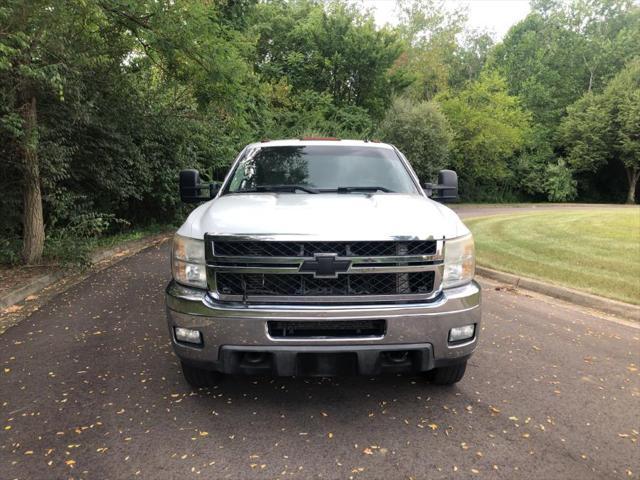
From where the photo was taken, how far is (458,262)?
10.0ft

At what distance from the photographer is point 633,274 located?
7.61 meters

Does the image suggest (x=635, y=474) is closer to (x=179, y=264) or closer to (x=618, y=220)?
(x=179, y=264)

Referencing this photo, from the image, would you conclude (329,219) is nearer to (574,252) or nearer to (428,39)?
(574,252)

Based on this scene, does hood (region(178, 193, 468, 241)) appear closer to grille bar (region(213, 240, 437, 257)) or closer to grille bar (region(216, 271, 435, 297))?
grille bar (region(213, 240, 437, 257))

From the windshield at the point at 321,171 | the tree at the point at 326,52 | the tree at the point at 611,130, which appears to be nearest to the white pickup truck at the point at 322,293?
the windshield at the point at 321,171

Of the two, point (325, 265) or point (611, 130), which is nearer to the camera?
point (325, 265)

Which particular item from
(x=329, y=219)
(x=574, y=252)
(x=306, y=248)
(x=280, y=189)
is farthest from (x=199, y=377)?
(x=574, y=252)

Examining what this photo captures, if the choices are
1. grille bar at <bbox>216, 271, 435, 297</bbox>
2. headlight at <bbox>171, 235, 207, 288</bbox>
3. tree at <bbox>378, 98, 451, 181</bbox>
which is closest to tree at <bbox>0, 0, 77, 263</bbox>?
headlight at <bbox>171, 235, 207, 288</bbox>

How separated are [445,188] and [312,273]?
93.1 inches

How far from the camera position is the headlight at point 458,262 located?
3016mm

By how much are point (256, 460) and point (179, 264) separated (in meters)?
1.31

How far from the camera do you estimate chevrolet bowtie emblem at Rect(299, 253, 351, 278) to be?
2812mm

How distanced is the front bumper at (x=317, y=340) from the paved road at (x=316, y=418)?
43 centimetres

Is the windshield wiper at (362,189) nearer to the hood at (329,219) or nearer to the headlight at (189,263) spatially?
the hood at (329,219)
